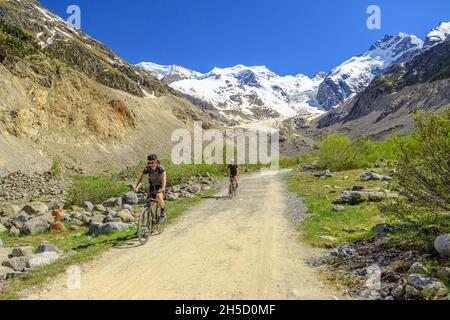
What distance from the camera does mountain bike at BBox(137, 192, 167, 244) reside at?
13297 mm

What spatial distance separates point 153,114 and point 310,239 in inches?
3962

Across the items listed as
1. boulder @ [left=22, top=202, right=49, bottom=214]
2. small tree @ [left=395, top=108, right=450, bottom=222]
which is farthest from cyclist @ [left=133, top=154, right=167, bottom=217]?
boulder @ [left=22, top=202, right=49, bottom=214]

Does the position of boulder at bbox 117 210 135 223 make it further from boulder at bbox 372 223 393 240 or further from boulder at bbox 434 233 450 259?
boulder at bbox 434 233 450 259

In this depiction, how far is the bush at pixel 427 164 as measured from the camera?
10102 mm

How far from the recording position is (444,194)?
10414 millimetres

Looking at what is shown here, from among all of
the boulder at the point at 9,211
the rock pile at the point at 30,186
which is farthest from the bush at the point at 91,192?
the rock pile at the point at 30,186

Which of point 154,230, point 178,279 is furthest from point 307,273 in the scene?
point 154,230

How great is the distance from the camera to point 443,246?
901cm

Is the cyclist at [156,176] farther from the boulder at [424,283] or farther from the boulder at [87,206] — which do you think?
the boulder at [87,206]

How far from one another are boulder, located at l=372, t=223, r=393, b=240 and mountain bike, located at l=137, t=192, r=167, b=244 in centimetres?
779

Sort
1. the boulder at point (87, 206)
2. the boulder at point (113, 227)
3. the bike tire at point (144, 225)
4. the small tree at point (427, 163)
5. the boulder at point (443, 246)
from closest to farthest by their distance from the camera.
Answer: the boulder at point (443, 246)
the small tree at point (427, 163)
the bike tire at point (144, 225)
the boulder at point (113, 227)
the boulder at point (87, 206)

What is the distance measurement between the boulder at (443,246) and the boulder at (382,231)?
2896 mm
